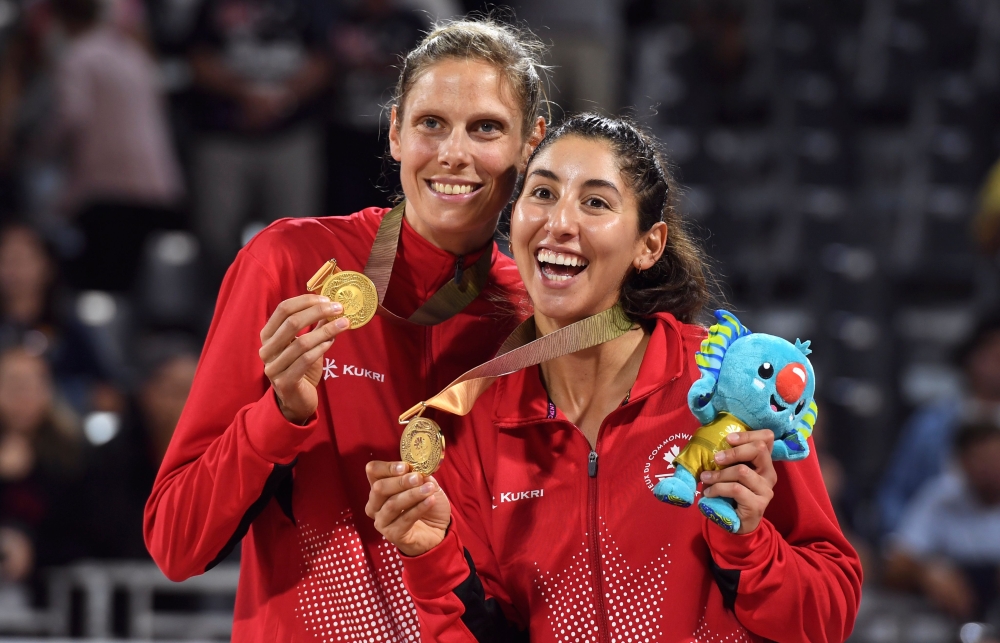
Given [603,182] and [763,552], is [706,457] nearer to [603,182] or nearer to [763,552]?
[763,552]

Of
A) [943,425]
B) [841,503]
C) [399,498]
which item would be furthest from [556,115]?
[399,498]

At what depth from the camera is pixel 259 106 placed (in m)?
6.09

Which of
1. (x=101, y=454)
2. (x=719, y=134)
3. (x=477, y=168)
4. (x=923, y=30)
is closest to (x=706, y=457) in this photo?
(x=477, y=168)

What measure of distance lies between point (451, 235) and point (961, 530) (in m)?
3.47

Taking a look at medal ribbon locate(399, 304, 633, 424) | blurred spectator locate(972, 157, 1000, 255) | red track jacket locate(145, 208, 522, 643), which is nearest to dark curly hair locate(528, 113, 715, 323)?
medal ribbon locate(399, 304, 633, 424)

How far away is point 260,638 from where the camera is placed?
2416 mm

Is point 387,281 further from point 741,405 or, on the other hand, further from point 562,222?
point 741,405

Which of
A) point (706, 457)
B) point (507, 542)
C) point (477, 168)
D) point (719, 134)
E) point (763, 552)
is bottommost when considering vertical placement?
point (719, 134)

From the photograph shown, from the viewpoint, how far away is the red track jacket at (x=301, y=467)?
2299 mm

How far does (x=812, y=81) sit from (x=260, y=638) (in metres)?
6.43

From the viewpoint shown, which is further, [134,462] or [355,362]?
[134,462]

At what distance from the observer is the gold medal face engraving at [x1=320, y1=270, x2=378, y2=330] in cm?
219

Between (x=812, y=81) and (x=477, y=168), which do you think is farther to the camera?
(x=812, y=81)

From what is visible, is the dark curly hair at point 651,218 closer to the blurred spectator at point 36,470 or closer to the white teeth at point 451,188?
the white teeth at point 451,188
